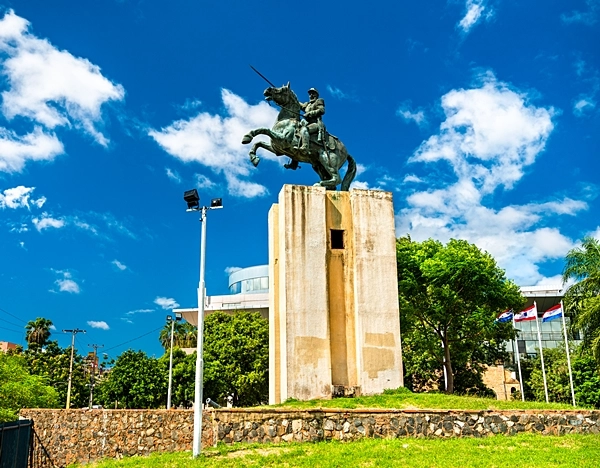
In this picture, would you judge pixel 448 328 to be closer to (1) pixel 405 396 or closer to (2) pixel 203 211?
(1) pixel 405 396

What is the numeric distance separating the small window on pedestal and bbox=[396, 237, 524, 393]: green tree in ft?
35.0

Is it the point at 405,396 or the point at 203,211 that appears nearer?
the point at 203,211

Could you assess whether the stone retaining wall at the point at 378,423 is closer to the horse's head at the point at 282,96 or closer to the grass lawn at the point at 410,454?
the grass lawn at the point at 410,454

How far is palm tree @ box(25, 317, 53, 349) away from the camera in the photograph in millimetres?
61459

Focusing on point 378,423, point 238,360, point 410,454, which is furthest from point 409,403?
point 238,360

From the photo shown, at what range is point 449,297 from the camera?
33.8 metres

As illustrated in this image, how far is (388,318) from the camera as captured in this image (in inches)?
904

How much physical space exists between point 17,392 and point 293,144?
2293 cm

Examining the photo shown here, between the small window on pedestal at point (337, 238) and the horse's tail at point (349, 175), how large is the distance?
115 inches

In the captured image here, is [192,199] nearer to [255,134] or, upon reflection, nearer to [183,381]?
[255,134]

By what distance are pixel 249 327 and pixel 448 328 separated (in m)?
20.3

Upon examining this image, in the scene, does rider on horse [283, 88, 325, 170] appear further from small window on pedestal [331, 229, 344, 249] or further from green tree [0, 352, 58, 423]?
green tree [0, 352, 58, 423]

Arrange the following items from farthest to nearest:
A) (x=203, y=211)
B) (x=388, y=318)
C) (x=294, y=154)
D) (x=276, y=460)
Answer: (x=294, y=154), (x=388, y=318), (x=203, y=211), (x=276, y=460)

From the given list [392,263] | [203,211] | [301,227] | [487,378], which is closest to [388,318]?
[392,263]
